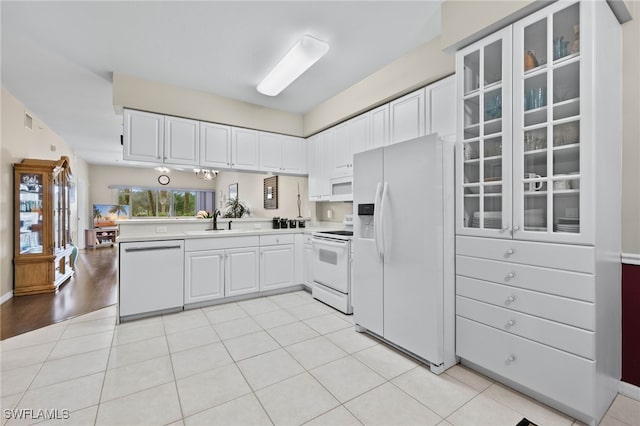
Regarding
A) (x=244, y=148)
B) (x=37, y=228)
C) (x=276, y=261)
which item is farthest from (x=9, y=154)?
(x=276, y=261)

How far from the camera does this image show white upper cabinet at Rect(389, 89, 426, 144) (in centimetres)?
290

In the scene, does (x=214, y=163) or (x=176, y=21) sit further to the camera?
(x=214, y=163)

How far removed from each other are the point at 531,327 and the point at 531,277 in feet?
1.00

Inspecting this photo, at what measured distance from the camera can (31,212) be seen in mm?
4328

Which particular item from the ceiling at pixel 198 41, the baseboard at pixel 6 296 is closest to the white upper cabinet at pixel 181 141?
the ceiling at pixel 198 41

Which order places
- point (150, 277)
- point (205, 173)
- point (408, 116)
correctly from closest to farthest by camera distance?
point (408, 116) → point (150, 277) → point (205, 173)

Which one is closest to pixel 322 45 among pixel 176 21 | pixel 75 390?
pixel 176 21

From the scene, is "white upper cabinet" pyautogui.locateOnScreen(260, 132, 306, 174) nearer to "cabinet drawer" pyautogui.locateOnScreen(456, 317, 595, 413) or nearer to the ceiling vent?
"cabinet drawer" pyautogui.locateOnScreen(456, 317, 595, 413)

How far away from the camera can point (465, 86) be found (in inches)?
85.9

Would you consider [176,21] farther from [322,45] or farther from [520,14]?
[520,14]

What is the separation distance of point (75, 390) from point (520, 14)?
381cm

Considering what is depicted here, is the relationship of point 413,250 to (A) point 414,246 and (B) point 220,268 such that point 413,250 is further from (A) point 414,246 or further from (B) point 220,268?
(B) point 220,268

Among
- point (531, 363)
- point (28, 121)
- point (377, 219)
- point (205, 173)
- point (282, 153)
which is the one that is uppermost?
point (28, 121)

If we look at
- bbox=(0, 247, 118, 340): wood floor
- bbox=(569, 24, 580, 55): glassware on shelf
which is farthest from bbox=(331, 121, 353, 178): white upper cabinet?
bbox=(0, 247, 118, 340): wood floor
